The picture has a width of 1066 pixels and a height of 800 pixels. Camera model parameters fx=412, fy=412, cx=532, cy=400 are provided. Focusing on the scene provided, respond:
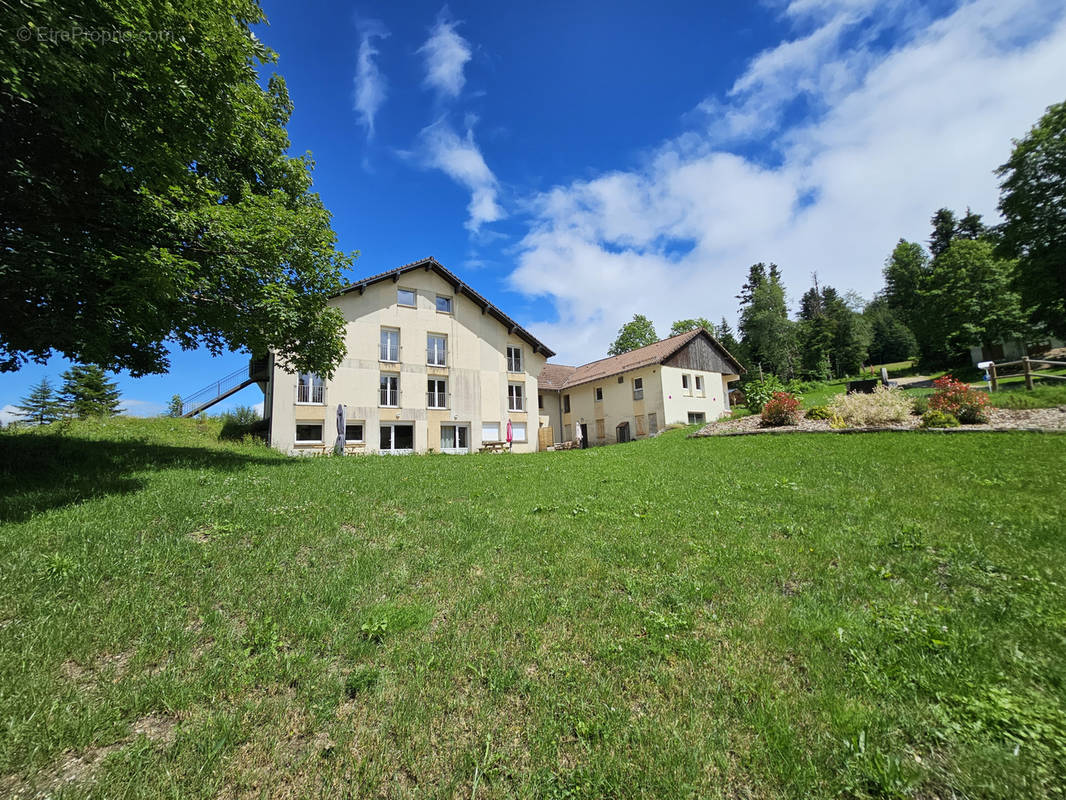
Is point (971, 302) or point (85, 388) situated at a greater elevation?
point (971, 302)

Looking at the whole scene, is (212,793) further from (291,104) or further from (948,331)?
(948,331)

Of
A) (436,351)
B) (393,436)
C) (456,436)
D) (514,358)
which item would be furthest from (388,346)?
(514,358)

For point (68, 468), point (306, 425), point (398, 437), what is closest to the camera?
point (68, 468)

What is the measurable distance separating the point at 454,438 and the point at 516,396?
6040mm

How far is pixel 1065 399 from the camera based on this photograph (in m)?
14.7

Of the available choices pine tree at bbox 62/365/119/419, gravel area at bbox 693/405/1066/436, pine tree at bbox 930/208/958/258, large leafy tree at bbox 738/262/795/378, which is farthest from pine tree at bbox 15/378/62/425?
pine tree at bbox 930/208/958/258

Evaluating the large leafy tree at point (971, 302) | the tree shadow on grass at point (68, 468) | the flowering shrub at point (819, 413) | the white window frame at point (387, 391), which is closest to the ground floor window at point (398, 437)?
the white window frame at point (387, 391)

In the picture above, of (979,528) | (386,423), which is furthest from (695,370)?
(979,528)

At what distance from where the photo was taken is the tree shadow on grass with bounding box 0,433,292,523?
684 cm

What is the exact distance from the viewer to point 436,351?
2794 cm

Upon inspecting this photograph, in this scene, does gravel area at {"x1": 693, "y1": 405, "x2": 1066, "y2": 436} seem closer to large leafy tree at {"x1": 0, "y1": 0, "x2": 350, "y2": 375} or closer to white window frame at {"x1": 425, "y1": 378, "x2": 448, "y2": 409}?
white window frame at {"x1": 425, "y1": 378, "x2": 448, "y2": 409}

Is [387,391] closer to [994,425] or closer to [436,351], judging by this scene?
[436,351]

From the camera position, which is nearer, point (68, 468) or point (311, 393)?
point (68, 468)

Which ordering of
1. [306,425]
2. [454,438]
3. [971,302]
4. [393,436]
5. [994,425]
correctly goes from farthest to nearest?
[971,302]
[454,438]
[393,436]
[306,425]
[994,425]
